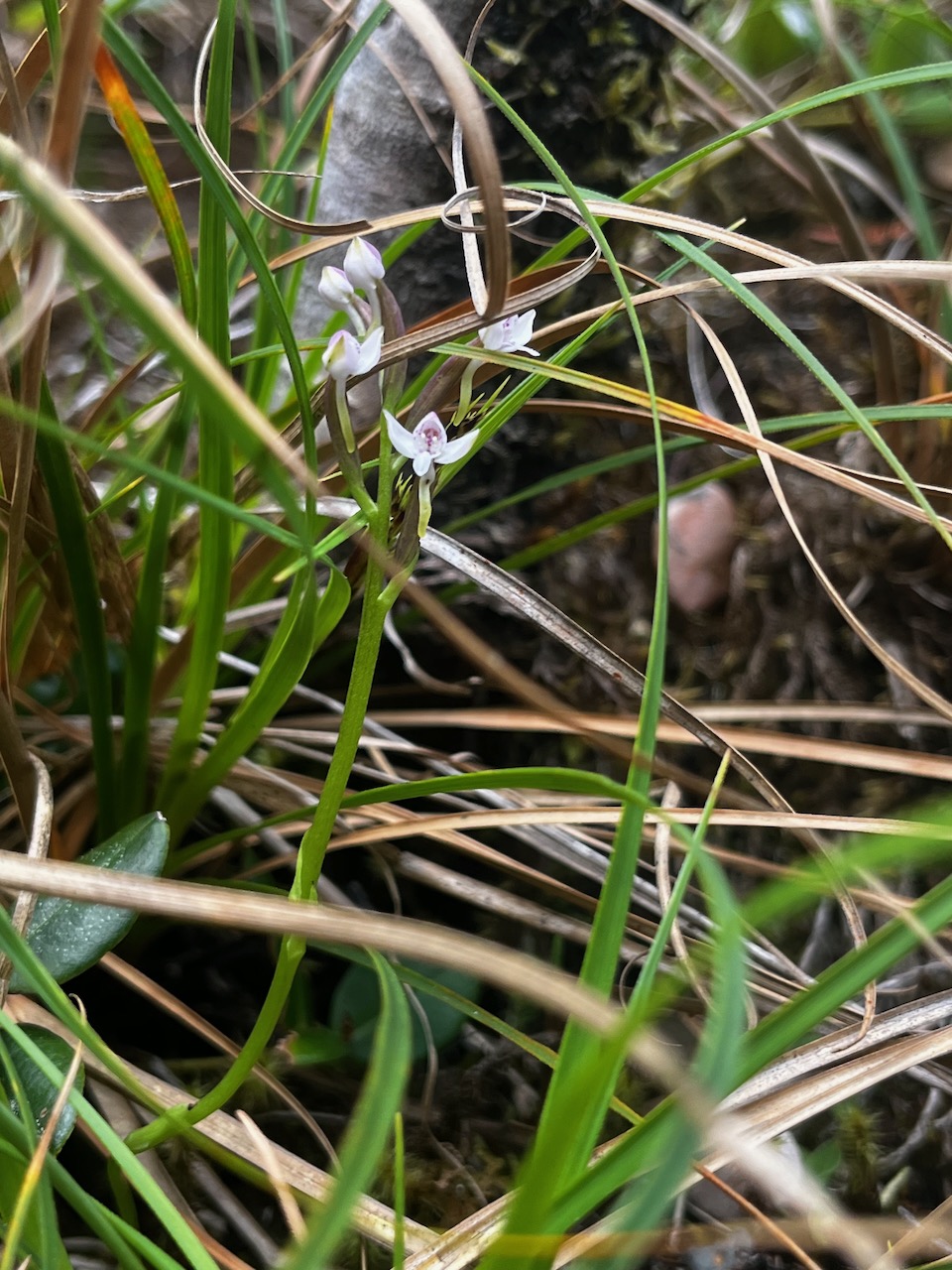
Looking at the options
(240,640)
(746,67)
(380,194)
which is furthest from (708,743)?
(746,67)

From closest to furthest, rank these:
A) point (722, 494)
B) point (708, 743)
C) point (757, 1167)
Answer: point (757, 1167)
point (708, 743)
point (722, 494)

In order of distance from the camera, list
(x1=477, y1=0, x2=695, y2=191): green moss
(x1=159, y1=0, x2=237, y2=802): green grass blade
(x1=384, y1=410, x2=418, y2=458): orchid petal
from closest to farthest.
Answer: (x1=384, y1=410, x2=418, y2=458): orchid petal
(x1=159, y1=0, x2=237, y2=802): green grass blade
(x1=477, y1=0, x2=695, y2=191): green moss

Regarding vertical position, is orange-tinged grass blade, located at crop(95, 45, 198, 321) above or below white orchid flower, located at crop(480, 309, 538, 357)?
above

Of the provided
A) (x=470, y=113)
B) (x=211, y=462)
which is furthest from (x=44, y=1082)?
(x=470, y=113)

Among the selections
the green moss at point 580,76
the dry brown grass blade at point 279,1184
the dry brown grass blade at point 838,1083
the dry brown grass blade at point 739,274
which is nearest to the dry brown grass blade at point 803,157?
the green moss at point 580,76

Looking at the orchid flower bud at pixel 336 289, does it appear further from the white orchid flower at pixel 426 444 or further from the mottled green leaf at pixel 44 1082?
the mottled green leaf at pixel 44 1082

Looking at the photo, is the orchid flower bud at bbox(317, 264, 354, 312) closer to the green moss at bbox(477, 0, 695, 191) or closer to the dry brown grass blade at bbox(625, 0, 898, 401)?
the dry brown grass blade at bbox(625, 0, 898, 401)

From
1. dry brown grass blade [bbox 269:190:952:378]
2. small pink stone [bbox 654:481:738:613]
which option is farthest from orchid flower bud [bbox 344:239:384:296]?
small pink stone [bbox 654:481:738:613]

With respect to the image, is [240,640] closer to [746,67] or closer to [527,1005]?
[527,1005]
